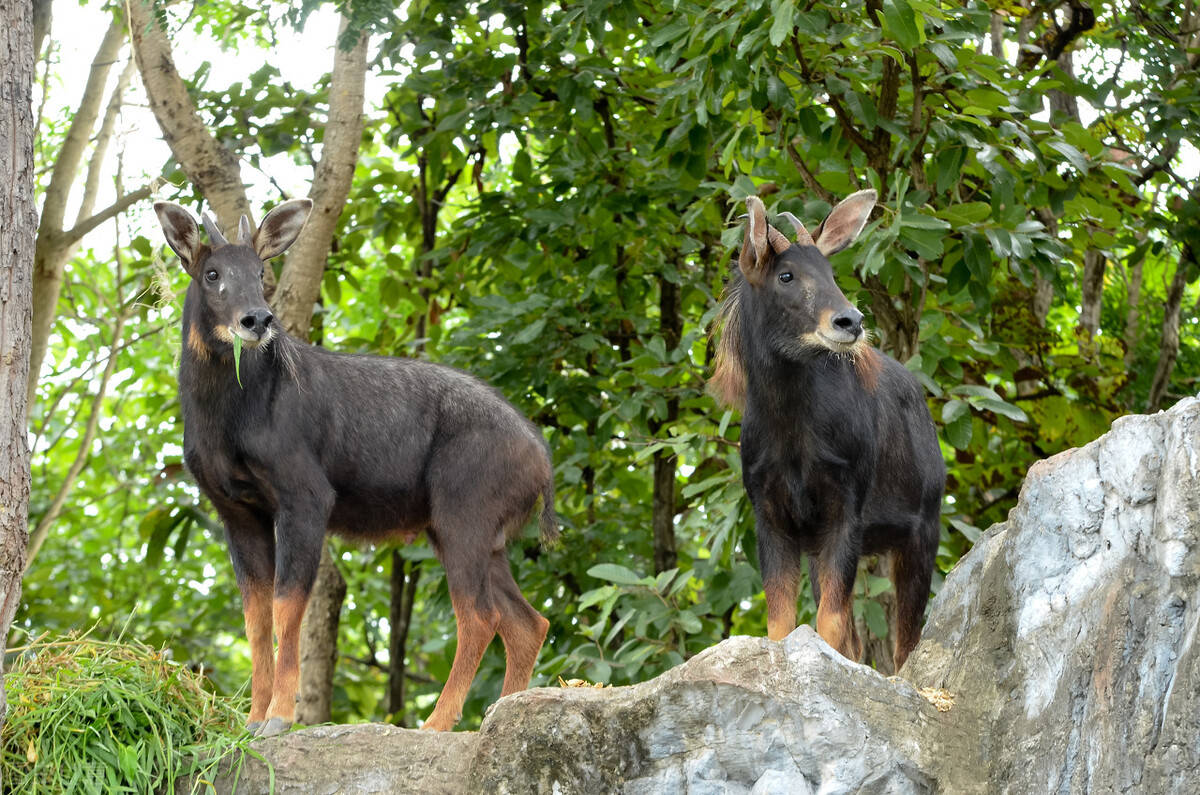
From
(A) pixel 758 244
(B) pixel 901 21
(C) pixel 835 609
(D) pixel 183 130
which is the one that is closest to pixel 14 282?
(A) pixel 758 244

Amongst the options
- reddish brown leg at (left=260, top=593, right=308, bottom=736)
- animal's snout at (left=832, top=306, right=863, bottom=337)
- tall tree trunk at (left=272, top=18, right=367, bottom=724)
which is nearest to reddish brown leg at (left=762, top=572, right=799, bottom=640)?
animal's snout at (left=832, top=306, right=863, bottom=337)

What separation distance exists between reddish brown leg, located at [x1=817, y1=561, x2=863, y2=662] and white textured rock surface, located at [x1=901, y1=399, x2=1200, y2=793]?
1.38ft

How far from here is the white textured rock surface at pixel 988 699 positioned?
4.44 metres

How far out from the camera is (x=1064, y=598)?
16.3 ft

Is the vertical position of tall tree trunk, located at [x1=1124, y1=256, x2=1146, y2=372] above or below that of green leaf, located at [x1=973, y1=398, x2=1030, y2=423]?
above

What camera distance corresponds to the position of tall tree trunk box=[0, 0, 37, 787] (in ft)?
17.3

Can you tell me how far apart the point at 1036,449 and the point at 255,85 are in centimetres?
666

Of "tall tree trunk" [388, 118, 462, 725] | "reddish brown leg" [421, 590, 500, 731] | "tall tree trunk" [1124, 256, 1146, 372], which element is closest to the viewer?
"reddish brown leg" [421, 590, 500, 731]

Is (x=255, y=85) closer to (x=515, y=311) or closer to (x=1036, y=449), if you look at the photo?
(x=515, y=311)

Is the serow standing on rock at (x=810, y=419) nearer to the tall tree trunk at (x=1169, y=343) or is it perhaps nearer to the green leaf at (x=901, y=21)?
the green leaf at (x=901, y=21)

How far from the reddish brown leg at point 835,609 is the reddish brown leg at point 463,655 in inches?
67.9

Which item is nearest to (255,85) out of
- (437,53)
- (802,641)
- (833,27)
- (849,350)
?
(437,53)

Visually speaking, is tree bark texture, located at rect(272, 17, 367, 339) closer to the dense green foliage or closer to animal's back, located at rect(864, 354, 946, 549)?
the dense green foliage

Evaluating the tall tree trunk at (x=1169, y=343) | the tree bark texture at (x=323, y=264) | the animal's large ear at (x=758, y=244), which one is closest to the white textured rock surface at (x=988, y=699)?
the animal's large ear at (x=758, y=244)
